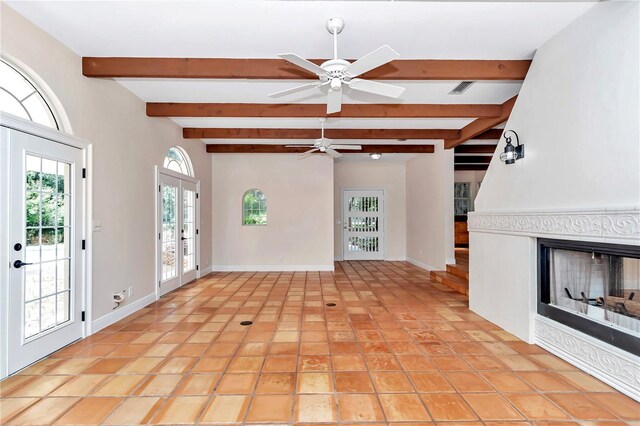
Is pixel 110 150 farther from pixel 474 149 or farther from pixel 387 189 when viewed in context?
pixel 474 149

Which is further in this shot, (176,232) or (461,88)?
(176,232)

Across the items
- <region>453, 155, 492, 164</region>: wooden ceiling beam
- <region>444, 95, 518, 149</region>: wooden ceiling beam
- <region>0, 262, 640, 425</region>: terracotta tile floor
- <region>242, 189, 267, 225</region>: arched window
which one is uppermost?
<region>453, 155, 492, 164</region>: wooden ceiling beam

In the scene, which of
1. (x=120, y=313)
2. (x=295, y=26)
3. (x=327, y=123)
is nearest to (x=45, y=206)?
(x=120, y=313)

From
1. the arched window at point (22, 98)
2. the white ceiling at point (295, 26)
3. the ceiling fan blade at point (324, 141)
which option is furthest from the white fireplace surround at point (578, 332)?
the arched window at point (22, 98)

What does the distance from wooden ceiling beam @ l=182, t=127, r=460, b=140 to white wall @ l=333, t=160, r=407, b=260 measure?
3.10 metres

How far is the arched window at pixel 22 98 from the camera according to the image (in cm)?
260

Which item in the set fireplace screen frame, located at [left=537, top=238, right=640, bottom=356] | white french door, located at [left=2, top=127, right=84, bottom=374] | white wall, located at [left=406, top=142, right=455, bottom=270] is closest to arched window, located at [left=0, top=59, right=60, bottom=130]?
white french door, located at [left=2, top=127, right=84, bottom=374]

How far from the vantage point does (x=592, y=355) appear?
99.3 inches

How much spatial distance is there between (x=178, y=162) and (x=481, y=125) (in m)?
5.43

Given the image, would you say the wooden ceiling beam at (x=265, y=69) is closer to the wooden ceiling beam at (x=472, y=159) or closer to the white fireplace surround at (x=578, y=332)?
the white fireplace surround at (x=578, y=332)

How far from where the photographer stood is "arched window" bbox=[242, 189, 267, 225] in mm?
7590

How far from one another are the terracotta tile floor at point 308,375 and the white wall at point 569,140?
0.69 meters

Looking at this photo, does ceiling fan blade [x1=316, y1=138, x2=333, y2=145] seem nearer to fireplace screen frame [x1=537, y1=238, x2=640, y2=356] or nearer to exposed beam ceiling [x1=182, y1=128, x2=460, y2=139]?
exposed beam ceiling [x1=182, y1=128, x2=460, y2=139]

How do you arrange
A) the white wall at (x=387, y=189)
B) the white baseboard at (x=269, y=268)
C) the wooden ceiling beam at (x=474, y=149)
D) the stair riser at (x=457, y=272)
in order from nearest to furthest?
the stair riser at (x=457, y=272) → the wooden ceiling beam at (x=474, y=149) → the white baseboard at (x=269, y=268) → the white wall at (x=387, y=189)
